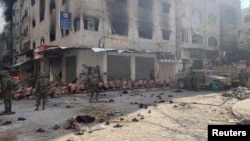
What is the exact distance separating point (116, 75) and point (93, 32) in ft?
14.0

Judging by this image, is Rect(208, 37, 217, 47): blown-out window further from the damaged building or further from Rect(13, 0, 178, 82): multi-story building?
Rect(13, 0, 178, 82): multi-story building

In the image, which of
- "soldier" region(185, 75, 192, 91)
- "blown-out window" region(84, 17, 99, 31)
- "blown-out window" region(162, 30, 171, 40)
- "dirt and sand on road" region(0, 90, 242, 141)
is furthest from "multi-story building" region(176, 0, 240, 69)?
"dirt and sand on road" region(0, 90, 242, 141)

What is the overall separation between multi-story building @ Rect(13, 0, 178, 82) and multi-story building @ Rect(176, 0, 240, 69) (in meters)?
1.67

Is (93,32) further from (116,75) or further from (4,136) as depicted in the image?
(4,136)

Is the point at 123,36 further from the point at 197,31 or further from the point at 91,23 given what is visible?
the point at 197,31

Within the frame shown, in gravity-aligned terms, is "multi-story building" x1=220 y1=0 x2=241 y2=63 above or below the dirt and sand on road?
above

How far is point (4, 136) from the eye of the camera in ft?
19.4

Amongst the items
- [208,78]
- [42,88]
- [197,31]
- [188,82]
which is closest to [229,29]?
[197,31]

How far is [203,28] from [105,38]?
50.3ft

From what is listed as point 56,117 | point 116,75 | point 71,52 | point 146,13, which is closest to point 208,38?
point 146,13

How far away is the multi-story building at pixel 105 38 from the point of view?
1934 cm

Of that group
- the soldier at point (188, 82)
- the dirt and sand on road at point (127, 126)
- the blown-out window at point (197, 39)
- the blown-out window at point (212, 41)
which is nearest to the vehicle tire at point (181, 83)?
the soldier at point (188, 82)

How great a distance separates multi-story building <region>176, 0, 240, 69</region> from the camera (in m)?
27.4

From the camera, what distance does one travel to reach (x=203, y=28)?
30.0 m
